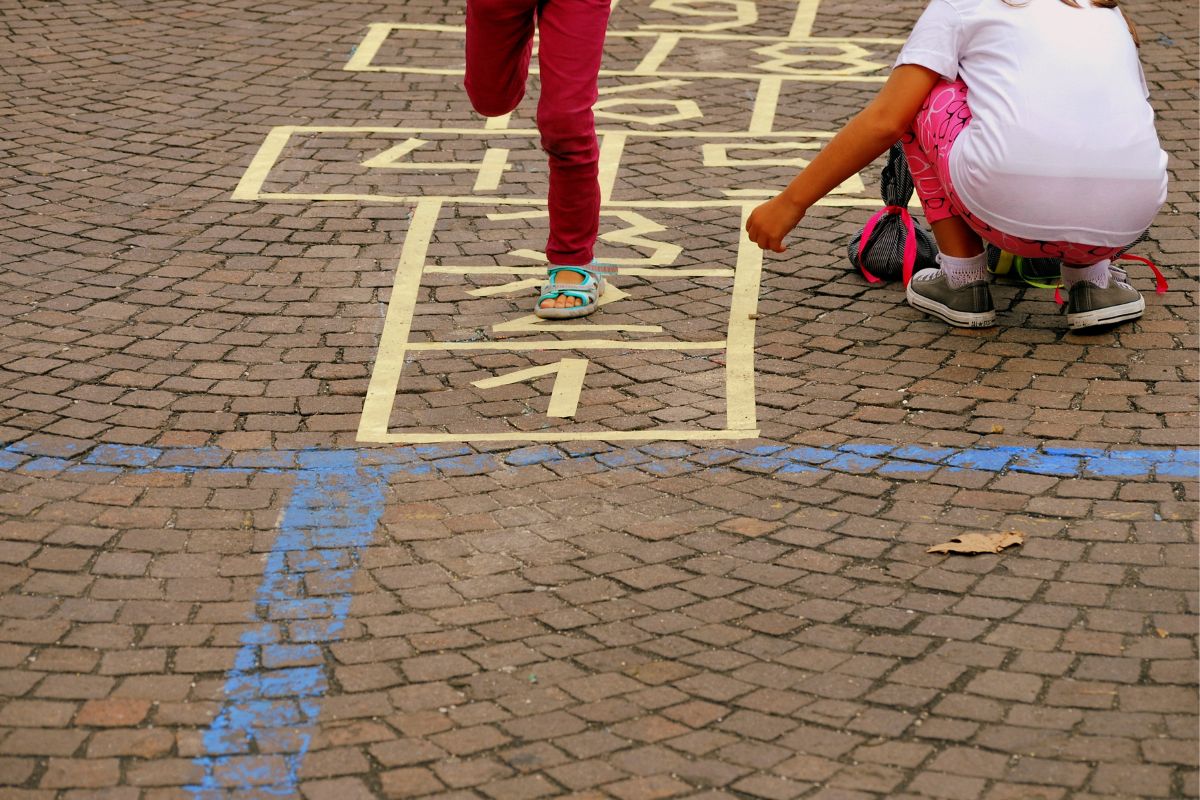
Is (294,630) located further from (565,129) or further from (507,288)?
(507,288)

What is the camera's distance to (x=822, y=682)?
367 cm

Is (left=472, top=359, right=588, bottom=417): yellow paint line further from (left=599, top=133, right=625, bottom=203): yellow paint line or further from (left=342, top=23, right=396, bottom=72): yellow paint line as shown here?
(left=342, top=23, right=396, bottom=72): yellow paint line

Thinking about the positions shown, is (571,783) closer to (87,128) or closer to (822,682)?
(822,682)

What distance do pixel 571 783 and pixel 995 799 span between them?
91cm

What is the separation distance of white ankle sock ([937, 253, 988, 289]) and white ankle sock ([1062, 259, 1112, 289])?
0.90ft

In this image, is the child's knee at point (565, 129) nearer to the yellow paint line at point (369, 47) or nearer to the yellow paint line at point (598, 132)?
the yellow paint line at point (598, 132)

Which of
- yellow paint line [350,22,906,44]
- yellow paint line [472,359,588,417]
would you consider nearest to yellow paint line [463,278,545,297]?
yellow paint line [472,359,588,417]

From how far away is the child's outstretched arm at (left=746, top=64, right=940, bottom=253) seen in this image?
504 cm

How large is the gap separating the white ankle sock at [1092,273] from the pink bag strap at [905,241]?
560 mm

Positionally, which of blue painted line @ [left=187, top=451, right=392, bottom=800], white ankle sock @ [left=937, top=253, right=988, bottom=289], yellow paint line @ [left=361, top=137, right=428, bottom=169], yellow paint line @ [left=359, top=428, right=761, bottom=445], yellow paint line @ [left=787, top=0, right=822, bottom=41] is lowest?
blue painted line @ [left=187, top=451, right=392, bottom=800]

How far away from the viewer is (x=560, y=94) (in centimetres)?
528

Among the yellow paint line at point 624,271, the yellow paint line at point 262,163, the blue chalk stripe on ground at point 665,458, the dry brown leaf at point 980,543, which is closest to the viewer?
the dry brown leaf at point 980,543

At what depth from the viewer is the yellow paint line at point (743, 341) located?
500 centimetres

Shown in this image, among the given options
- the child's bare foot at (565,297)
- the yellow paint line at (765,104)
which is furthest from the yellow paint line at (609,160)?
the child's bare foot at (565,297)
